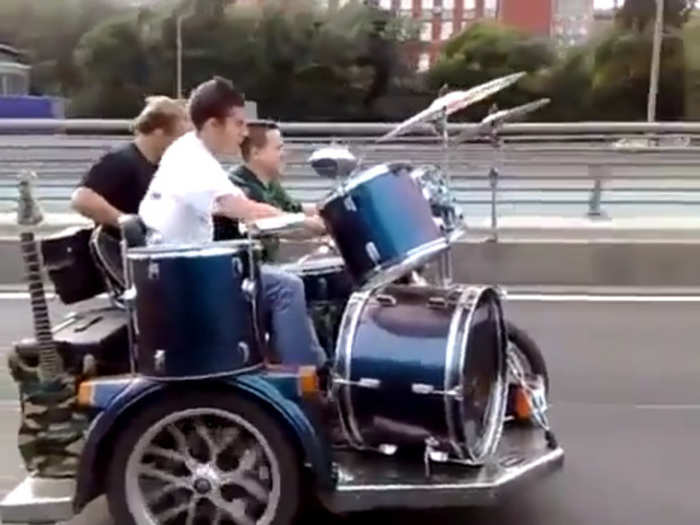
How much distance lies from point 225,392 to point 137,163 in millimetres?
2001

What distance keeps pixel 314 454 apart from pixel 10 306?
7.23 metres

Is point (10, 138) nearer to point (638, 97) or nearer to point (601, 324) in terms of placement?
point (601, 324)

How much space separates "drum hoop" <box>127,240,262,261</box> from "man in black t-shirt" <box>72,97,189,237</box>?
1630 mm

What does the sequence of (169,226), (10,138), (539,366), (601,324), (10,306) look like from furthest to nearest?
(10,138) → (10,306) → (601,324) → (539,366) → (169,226)

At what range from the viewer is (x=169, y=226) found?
5863 mm

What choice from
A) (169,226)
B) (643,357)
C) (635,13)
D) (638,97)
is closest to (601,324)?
(643,357)

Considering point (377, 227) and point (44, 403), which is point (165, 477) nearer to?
point (44, 403)

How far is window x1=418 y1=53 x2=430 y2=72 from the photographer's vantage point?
155 ft

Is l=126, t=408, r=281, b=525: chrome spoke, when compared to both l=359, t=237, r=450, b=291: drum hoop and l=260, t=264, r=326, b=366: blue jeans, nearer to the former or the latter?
l=260, t=264, r=326, b=366: blue jeans

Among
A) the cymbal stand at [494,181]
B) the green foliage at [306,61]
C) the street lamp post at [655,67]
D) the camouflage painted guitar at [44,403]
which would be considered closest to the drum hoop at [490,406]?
the camouflage painted guitar at [44,403]

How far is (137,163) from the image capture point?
7.20 m

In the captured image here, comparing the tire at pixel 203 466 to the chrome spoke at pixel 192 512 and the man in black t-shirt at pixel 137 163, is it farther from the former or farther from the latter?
the man in black t-shirt at pixel 137 163

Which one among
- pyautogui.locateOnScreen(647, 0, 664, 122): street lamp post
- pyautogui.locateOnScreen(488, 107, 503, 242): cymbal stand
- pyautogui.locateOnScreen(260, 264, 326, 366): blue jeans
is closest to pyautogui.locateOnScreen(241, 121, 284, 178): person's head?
pyautogui.locateOnScreen(260, 264, 326, 366): blue jeans

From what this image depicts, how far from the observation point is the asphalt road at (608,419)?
6.35 metres
